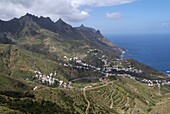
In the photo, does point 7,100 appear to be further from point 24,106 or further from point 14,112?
point 14,112

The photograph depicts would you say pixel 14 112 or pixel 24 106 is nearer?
pixel 14 112

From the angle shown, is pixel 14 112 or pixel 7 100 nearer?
pixel 14 112

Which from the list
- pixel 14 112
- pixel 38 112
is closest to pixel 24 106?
pixel 38 112

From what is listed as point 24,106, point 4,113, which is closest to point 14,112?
point 4,113

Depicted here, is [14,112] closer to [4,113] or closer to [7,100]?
[4,113]
